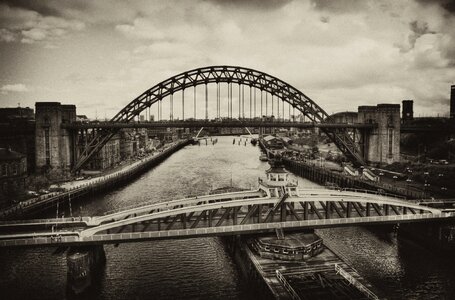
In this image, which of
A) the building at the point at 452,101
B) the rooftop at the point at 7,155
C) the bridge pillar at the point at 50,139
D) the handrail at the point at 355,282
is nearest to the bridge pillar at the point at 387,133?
the building at the point at 452,101

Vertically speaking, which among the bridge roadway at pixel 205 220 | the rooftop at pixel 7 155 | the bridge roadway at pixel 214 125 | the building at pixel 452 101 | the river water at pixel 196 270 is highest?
the building at pixel 452 101

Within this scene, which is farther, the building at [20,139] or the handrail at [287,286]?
the building at [20,139]

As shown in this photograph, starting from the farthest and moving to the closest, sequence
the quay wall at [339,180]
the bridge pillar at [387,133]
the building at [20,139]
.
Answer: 1. the bridge pillar at [387,133]
2. the building at [20,139]
3. the quay wall at [339,180]

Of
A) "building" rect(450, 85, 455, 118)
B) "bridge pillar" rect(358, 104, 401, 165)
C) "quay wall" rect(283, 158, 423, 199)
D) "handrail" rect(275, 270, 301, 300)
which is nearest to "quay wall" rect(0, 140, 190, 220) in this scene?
"handrail" rect(275, 270, 301, 300)

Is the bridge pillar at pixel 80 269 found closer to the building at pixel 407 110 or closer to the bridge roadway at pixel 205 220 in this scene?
the bridge roadway at pixel 205 220

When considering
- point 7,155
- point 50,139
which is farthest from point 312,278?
point 50,139

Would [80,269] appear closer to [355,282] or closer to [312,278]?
[312,278]

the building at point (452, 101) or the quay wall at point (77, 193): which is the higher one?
the building at point (452, 101)
